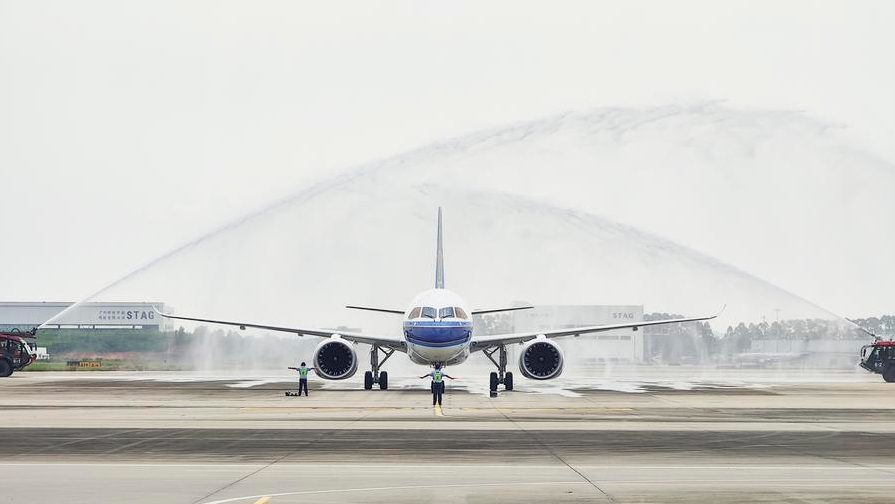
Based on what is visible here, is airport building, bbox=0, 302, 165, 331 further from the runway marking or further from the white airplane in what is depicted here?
the runway marking

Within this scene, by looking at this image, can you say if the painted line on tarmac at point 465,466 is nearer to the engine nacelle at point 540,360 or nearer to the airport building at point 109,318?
the engine nacelle at point 540,360

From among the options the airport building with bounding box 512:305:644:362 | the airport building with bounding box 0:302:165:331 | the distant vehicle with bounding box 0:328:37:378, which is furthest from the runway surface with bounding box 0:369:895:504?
the airport building with bounding box 0:302:165:331

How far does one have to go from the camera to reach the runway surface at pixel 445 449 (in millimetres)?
17422

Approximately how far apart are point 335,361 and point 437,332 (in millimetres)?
5775

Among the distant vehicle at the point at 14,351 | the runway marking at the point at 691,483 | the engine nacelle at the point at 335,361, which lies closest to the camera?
the runway marking at the point at 691,483

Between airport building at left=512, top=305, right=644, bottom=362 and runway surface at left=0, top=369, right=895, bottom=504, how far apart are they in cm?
8792

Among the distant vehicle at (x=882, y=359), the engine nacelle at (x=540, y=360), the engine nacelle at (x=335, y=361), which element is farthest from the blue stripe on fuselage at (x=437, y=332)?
the distant vehicle at (x=882, y=359)

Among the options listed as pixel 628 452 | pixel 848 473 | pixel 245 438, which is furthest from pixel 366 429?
pixel 848 473

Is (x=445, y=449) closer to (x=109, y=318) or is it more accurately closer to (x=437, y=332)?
(x=437, y=332)

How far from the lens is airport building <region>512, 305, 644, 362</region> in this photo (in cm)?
13300

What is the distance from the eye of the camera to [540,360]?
52.3m

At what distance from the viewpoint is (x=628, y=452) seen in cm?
2353

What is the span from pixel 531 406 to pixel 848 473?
67.3ft

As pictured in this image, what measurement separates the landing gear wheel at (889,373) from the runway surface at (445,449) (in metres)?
23.2
